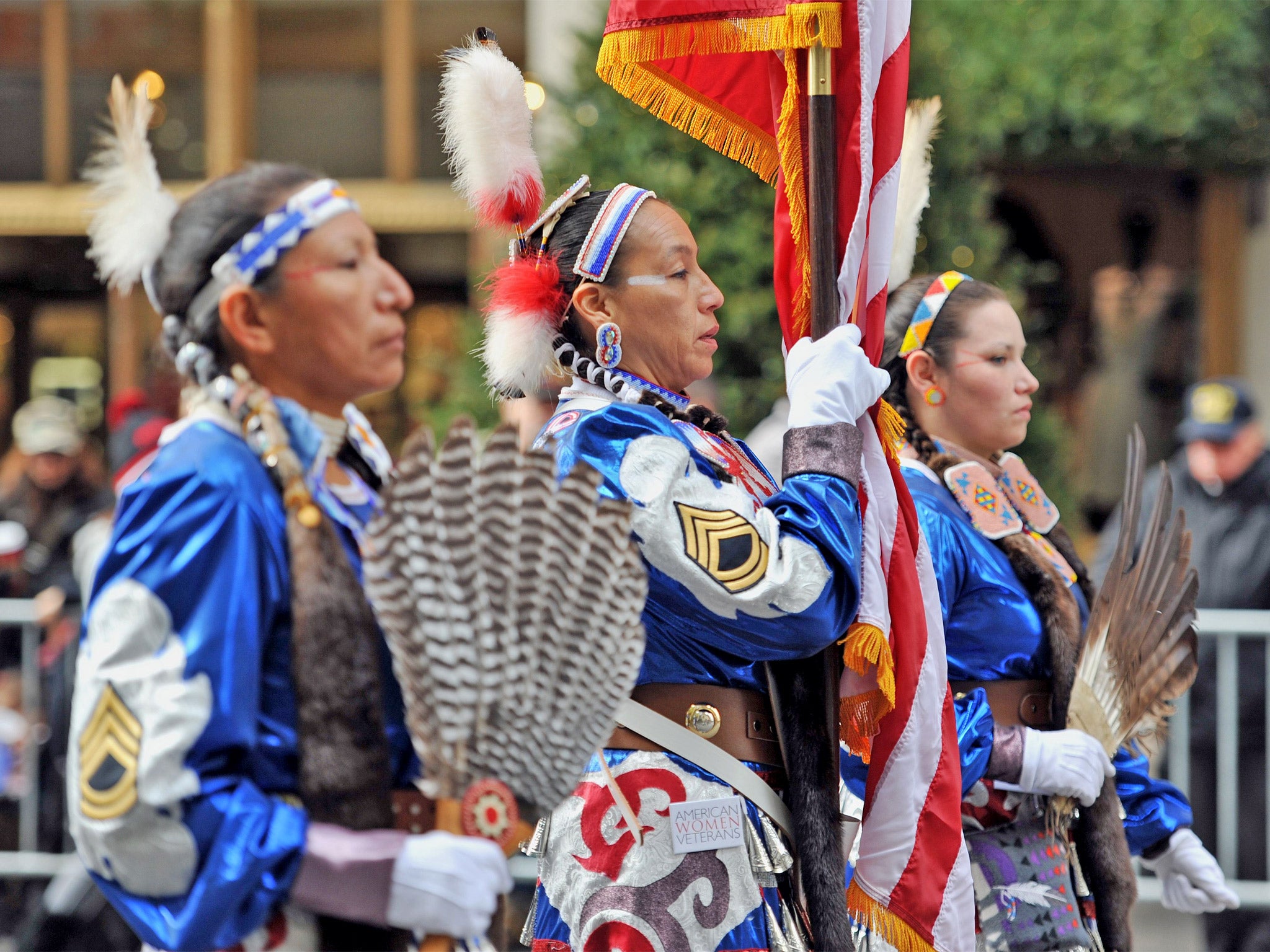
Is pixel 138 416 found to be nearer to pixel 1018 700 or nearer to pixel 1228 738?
pixel 1018 700

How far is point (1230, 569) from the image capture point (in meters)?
5.96

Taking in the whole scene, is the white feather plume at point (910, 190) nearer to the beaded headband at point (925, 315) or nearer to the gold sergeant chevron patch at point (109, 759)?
the beaded headband at point (925, 315)

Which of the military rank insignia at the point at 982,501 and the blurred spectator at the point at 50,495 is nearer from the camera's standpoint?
the military rank insignia at the point at 982,501

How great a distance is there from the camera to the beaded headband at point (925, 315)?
10.8 feet

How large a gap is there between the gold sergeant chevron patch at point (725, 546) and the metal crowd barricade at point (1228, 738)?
3786 mm

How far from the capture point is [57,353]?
966 cm

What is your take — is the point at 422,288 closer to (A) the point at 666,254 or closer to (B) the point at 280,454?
(A) the point at 666,254

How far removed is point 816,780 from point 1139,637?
3.28 feet

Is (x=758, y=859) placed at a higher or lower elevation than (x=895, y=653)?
lower

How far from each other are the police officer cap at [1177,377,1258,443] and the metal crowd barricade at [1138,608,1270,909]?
0.91m

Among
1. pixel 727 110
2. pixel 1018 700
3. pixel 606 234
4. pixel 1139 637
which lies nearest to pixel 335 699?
pixel 606 234

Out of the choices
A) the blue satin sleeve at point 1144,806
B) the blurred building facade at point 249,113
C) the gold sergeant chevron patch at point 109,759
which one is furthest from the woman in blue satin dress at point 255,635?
the blurred building facade at point 249,113

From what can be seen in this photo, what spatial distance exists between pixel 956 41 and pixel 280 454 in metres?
7.36

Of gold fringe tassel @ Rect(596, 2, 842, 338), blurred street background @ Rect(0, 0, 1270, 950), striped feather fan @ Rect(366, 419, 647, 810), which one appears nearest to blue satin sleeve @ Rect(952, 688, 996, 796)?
gold fringe tassel @ Rect(596, 2, 842, 338)
